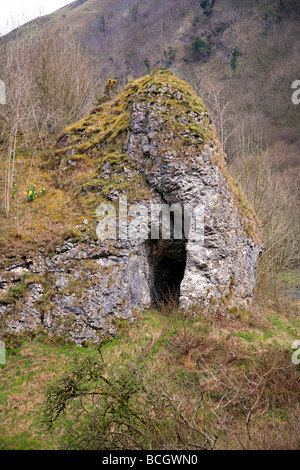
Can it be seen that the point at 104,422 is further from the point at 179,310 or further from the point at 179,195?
the point at 179,195

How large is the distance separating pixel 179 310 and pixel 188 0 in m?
72.7

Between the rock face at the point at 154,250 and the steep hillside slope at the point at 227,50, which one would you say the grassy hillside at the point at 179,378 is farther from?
the steep hillside slope at the point at 227,50

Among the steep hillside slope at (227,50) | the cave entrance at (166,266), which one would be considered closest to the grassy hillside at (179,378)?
the cave entrance at (166,266)

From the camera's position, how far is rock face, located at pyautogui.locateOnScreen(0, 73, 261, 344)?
936 centimetres

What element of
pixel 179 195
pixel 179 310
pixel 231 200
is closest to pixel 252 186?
pixel 231 200

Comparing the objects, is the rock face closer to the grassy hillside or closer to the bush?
the grassy hillside

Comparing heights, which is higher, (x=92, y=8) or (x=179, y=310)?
(x=92, y=8)

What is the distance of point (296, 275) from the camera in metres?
22.1

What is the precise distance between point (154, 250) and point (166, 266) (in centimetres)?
148

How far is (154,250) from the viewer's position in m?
11.2

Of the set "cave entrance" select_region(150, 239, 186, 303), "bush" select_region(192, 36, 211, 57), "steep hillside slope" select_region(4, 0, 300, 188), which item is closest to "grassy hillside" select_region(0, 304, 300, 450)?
"cave entrance" select_region(150, 239, 186, 303)

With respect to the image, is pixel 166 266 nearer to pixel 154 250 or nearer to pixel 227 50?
pixel 154 250

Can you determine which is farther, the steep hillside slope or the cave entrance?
the steep hillside slope

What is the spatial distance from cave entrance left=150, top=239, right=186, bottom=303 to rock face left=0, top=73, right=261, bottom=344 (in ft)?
0.13
